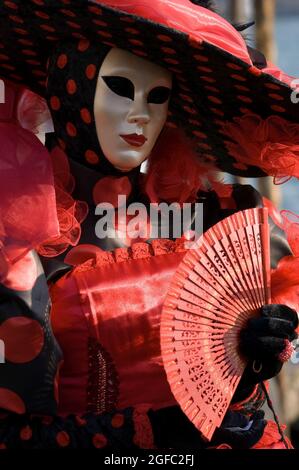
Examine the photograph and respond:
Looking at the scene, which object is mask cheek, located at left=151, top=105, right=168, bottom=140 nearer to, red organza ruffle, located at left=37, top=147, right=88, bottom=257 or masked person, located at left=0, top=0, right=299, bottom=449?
masked person, located at left=0, top=0, right=299, bottom=449

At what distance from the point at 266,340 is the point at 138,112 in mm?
508

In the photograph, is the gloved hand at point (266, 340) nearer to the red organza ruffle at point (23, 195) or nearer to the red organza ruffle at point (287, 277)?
the red organza ruffle at point (287, 277)

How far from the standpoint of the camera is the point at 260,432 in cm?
228

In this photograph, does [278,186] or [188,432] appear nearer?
[188,432]

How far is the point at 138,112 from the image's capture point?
2.23m

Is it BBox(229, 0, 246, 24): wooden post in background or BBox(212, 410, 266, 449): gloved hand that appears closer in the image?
BBox(212, 410, 266, 449): gloved hand

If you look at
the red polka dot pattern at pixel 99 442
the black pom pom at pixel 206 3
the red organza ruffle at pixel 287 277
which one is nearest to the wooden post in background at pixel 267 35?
the red organza ruffle at pixel 287 277

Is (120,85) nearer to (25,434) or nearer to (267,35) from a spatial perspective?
(25,434)

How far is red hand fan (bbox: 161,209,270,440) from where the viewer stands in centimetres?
208

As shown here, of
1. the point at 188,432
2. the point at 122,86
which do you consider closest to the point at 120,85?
the point at 122,86

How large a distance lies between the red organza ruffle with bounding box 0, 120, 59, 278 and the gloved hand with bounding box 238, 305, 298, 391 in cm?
42

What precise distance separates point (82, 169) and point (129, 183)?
118 millimetres

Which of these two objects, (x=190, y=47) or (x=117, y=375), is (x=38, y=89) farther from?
(x=117, y=375)

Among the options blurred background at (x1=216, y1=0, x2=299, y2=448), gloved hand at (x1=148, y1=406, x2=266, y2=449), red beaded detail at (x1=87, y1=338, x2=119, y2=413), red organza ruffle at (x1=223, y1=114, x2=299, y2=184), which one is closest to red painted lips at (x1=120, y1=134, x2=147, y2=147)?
red organza ruffle at (x1=223, y1=114, x2=299, y2=184)
